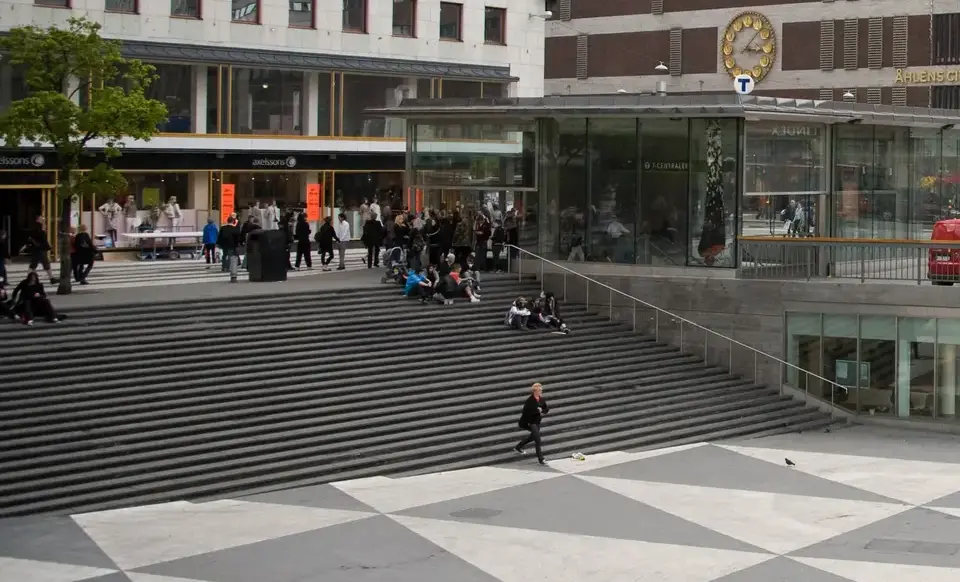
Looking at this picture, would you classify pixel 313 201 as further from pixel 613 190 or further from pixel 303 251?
pixel 613 190

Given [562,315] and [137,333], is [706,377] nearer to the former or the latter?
[562,315]

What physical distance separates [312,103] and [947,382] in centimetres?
2328

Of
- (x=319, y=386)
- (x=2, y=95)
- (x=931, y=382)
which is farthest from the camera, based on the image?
(x=2, y=95)

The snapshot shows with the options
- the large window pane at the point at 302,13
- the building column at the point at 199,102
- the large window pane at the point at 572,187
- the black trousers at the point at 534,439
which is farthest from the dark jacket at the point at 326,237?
the black trousers at the point at 534,439

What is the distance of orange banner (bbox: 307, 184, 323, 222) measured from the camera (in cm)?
4809

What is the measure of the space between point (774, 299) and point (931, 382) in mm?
3950

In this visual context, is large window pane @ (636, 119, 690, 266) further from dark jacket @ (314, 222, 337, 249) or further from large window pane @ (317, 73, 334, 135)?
large window pane @ (317, 73, 334, 135)

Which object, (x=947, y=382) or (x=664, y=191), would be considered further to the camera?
(x=664, y=191)

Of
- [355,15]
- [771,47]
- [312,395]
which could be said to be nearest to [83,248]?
[312,395]

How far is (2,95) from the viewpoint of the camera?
4053 cm

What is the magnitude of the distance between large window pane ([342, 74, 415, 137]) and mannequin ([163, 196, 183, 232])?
766 cm

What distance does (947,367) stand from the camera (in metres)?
33.0

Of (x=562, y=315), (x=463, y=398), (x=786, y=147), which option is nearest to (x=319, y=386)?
(x=463, y=398)

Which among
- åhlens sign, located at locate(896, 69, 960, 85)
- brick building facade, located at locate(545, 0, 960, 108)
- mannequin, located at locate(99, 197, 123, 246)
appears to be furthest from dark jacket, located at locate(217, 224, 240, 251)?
åhlens sign, located at locate(896, 69, 960, 85)
